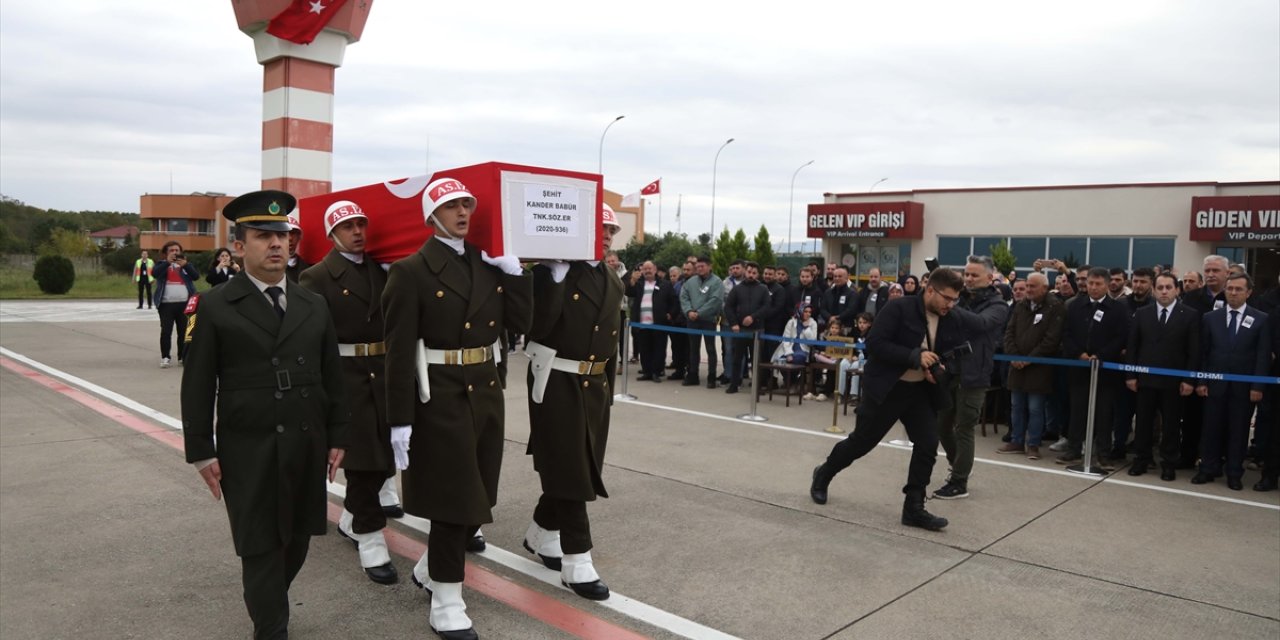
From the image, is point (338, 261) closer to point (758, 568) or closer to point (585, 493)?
point (585, 493)

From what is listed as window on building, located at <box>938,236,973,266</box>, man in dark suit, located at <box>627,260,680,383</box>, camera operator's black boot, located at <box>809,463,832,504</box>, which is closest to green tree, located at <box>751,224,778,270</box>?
window on building, located at <box>938,236,973,266</box>

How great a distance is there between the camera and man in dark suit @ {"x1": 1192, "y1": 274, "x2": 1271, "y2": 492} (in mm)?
7297

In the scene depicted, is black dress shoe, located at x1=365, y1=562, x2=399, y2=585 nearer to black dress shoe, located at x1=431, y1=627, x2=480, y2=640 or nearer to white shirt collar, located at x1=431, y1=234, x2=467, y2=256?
black dress shoe, located at x1=431, y1=627, x2=480, y2=640

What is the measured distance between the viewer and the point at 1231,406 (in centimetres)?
733

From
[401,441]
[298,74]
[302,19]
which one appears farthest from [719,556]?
[302,19]

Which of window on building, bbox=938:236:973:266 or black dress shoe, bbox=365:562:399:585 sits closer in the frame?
black dress shoe, bbox=365:562:399:585

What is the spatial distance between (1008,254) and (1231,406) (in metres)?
25.9

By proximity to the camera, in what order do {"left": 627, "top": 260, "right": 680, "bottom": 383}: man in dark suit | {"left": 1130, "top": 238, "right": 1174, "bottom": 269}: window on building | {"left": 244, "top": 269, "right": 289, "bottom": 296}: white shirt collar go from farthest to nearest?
{"left": 1130, "top": 238, "right": 1174, "bottom": 269}: window on building, {"left": 627, "top": 260, "right": 680, "bottom": 383}: man in dark suit, {"left": 244, "top": 269, "right": 289, "bottom": 296}: white shirt collar

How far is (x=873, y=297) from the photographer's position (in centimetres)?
1203

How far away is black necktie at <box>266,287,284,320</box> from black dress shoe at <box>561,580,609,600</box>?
201 cm

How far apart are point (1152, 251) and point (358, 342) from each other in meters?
32.0

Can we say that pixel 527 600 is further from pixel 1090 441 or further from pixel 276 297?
pixel 1090 441

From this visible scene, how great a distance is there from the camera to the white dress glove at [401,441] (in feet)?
13.4

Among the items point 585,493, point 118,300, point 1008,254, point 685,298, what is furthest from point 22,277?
point 585,493
